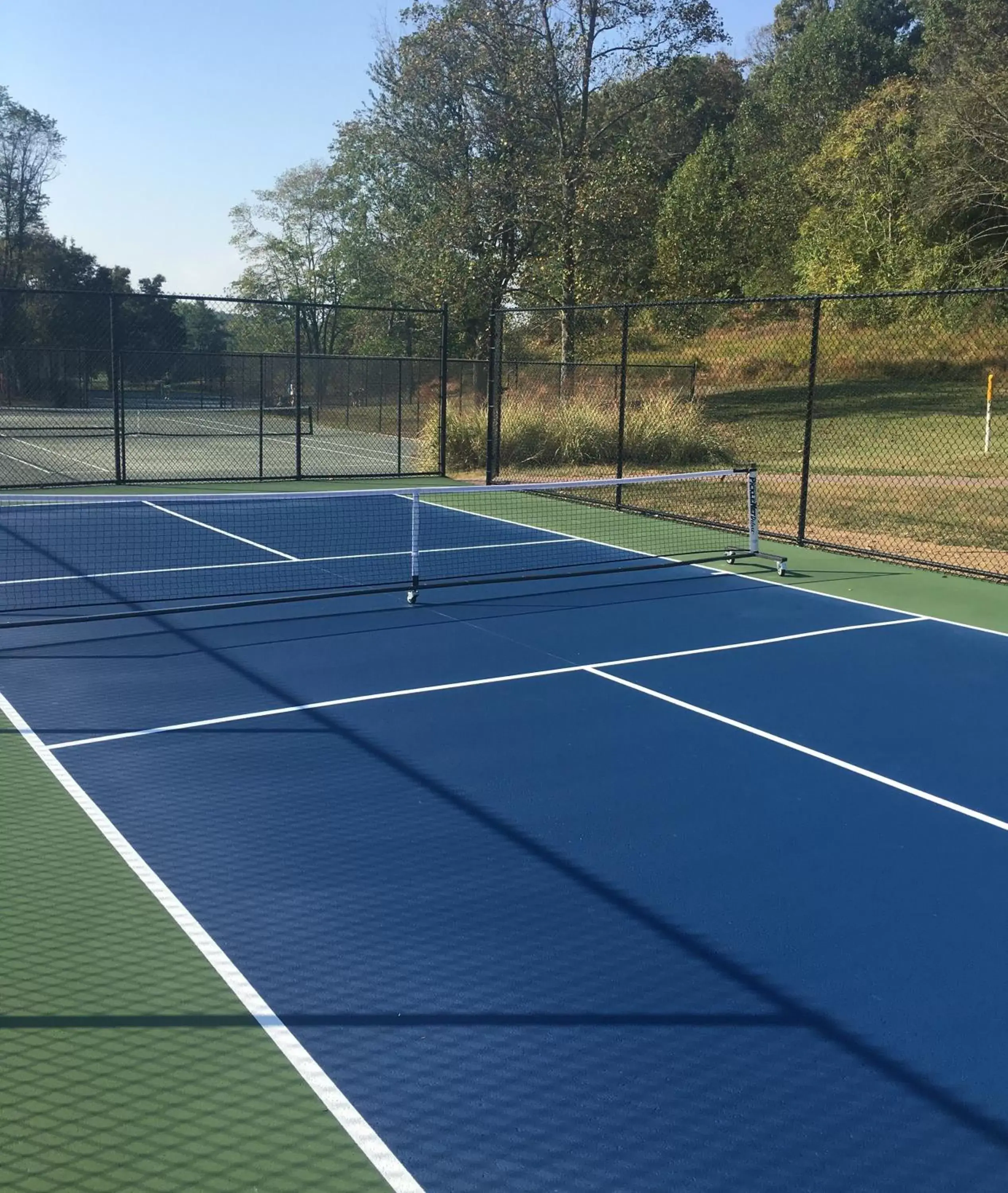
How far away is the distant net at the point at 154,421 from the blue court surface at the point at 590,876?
59.4 feet

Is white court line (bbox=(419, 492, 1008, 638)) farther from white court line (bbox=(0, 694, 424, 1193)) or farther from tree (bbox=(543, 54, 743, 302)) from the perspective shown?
tree (bbox=(543, 54, 743, 302))

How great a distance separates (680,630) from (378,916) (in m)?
5.55

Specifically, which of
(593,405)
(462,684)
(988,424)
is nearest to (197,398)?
(593,405)

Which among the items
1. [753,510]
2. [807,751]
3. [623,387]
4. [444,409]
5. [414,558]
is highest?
[623,387]

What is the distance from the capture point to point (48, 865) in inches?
201

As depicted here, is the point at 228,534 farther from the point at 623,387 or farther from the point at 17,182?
the point at 17,182

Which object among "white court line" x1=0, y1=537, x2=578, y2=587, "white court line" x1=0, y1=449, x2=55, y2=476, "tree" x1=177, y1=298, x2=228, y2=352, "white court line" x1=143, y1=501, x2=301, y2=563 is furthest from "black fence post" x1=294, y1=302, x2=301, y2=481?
"tree" x1=177, y1=298, x2=228, y2=352

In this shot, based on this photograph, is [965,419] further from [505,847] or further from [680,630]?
[505,847]

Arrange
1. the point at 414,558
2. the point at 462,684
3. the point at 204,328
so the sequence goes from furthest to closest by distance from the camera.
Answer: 1. the point at 204,328
2. the point at 414,558
3. the point at 462,684

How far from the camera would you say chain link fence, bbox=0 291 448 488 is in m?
20.3

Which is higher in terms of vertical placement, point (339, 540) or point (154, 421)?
point (154, 421)

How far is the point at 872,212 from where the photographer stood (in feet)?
133

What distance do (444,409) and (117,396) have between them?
5.29 m

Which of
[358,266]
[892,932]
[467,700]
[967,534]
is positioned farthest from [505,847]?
[358,266]
